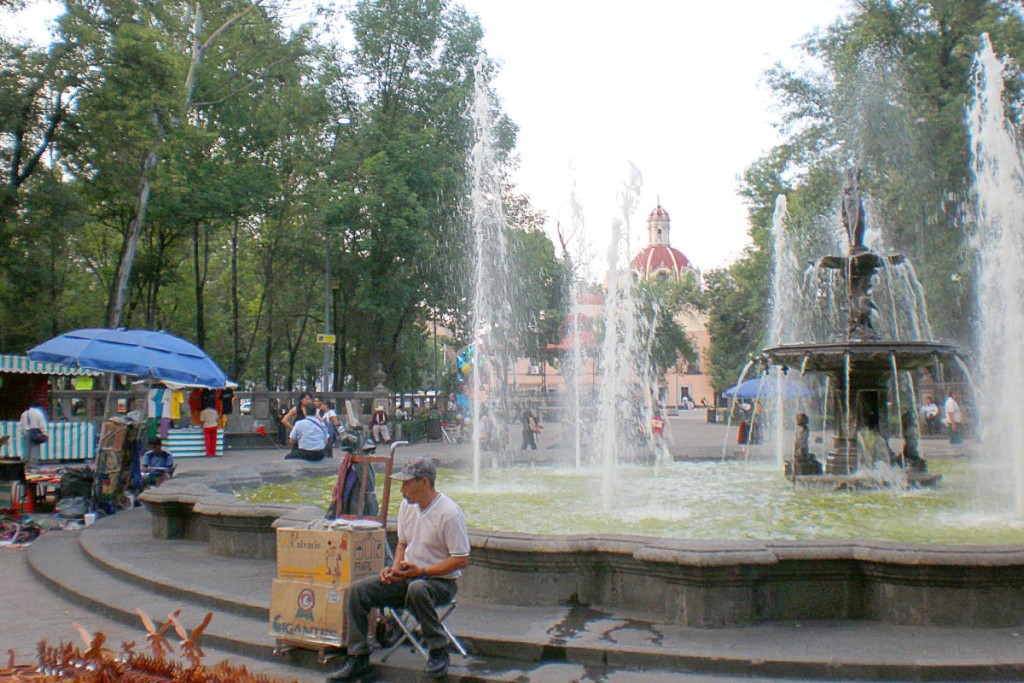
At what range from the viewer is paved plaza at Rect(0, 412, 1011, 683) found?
5.32 meters

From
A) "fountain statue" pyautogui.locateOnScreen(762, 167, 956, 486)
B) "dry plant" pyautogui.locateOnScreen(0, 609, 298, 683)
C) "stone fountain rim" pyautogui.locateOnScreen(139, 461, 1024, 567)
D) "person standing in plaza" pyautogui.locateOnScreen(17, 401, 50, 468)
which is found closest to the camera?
"dry plant" pyautogui.locateOnScreen(0, 609, 298, 683)

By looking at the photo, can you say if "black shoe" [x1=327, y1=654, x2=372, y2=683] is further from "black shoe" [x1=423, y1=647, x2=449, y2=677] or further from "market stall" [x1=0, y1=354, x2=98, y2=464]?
"market stall" [x1=0, y1=354, x2=98, y2=464]

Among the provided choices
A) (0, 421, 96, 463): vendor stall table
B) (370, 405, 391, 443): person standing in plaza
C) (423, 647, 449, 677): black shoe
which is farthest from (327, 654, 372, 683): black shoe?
(370, 405, 391, 443): person standing in plaza

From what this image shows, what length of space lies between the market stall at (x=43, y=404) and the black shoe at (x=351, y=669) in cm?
1827

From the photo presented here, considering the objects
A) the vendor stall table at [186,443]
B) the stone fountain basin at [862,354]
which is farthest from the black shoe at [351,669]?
the vendor stall table at [186,443]

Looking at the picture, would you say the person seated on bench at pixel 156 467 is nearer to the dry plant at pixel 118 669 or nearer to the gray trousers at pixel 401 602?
the dry plant at pixel 118 669

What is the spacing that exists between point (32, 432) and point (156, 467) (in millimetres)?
5672

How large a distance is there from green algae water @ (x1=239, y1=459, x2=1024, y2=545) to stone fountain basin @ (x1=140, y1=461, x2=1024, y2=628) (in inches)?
61.8

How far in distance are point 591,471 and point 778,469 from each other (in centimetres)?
331

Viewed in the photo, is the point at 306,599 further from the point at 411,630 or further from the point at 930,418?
the point at 930,418

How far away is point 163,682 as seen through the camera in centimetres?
476

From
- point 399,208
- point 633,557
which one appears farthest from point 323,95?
point 633,557

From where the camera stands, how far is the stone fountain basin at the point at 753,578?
19.3 feet

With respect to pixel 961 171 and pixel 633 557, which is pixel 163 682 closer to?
pixel 633 557
